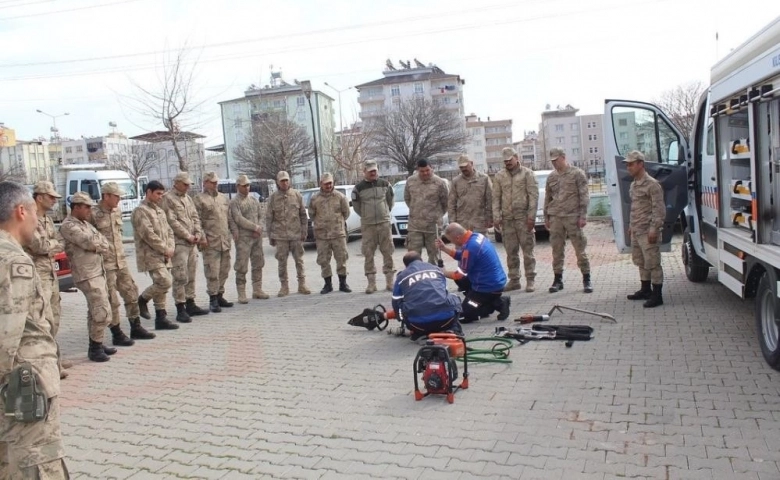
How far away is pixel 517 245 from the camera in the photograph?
9445mm

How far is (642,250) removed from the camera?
7.75 metres

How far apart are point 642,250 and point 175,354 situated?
18.5 ft

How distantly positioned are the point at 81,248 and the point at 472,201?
525cm

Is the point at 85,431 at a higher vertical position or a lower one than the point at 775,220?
lower

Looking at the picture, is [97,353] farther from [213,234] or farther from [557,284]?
[557,284]

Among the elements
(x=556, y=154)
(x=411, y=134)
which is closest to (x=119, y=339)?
(x=556, y=154)

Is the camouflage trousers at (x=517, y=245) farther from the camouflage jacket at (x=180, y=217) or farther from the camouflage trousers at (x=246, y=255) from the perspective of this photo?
the camouflage jacket at (x=180, y=217)

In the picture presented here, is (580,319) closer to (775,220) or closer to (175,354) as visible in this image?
(775,220)

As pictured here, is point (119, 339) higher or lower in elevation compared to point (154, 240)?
lower

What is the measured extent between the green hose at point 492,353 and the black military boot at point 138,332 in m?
4.10

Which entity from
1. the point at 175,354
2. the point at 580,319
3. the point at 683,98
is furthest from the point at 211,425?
the point at 683,98

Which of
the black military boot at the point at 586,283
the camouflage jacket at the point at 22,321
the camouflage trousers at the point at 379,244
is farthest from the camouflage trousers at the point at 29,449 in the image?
the black military boot at the point at 586,283

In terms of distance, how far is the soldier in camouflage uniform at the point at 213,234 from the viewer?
9.46 m

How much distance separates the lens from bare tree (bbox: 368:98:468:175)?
154 ft
